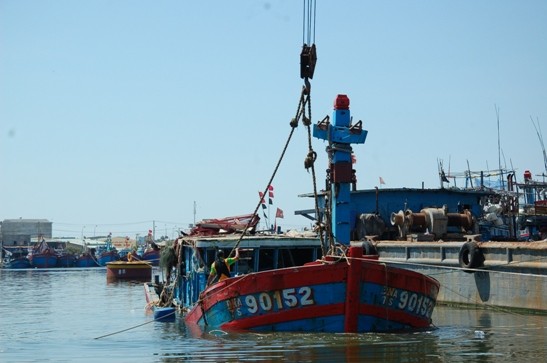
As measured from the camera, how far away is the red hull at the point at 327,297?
1495 centimetres

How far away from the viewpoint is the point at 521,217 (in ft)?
114

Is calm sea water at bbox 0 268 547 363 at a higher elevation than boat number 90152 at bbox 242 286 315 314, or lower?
lower

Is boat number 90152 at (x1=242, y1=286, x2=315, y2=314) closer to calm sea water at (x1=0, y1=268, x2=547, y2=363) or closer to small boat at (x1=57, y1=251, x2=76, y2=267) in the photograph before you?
calm sea water at (x1=0, y1=268, x2=547, y2=363)

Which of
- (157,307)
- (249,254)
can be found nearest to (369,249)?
(157,307)

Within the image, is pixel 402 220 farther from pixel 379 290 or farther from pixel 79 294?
pixel 79 294

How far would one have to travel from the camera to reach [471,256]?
22.5m

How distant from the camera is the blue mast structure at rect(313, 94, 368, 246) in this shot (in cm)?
2006

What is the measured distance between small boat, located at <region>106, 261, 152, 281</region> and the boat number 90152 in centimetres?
3662

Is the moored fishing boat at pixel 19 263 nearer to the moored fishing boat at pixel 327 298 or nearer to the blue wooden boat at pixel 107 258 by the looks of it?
the blue wooden boat at pixel 107 258

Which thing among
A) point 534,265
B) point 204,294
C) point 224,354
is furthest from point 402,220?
point 224,354

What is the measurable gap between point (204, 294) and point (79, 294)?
23223 millimetres

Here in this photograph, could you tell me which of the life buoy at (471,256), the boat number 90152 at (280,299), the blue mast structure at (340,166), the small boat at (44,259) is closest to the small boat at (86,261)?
the small boat at (44,259)

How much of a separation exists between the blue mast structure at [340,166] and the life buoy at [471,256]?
4.21m

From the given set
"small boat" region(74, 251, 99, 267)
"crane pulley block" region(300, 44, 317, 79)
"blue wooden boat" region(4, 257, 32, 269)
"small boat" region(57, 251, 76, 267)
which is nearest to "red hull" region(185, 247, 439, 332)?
"crane pulley block" region(300, 44, 317, 79)
